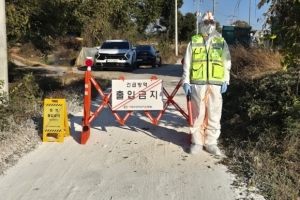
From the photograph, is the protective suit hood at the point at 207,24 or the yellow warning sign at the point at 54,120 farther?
the yellow warning sign at the point at 54,120

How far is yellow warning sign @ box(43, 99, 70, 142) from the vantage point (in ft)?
22.1

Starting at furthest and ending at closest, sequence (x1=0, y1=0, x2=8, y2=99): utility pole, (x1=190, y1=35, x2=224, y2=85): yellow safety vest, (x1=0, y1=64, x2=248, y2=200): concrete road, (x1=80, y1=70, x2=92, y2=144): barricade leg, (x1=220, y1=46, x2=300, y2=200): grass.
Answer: (x1=0, y1=0, x2=8, y2=99): utility pole → (x1=80, y1=70, x2=92, y2=144): barricade leg → (x1=190, y1=35, x2=224, y2=85): yellow safety vest → (x1=220, y1=46, x2=300, y2=200): grass → (x1=0, y1=64, x2=248, y2=200): concrete road

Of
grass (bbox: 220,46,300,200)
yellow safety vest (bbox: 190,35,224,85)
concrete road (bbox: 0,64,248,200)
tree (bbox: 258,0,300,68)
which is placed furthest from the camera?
yellow safety vest (bbox: 190,35,224,85)

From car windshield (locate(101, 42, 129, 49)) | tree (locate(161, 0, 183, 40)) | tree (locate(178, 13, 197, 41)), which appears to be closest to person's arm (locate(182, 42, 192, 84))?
car windshield (locate(101, 42, 129, 49))

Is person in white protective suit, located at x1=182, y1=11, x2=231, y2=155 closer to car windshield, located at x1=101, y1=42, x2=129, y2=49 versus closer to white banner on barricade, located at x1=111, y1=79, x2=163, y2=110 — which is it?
white banner on barricade, located at x1=111, y1=79, x2=163, y2=110

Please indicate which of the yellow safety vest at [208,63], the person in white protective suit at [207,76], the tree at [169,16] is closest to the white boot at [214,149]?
the person in white protective suit at [207,76]

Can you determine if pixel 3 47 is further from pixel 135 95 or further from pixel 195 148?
pixel 195 148

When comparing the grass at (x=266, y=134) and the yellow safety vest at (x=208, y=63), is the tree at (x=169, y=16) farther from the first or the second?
the yellow safety vest at (x=208, y=63)

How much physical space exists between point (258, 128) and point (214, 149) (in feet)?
2.91

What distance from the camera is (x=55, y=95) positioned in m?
10.3

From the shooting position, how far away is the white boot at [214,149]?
235 inches

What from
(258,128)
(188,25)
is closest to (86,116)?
(258,128)

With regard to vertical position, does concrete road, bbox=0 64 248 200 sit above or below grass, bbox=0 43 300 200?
below

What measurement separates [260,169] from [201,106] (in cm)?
134
